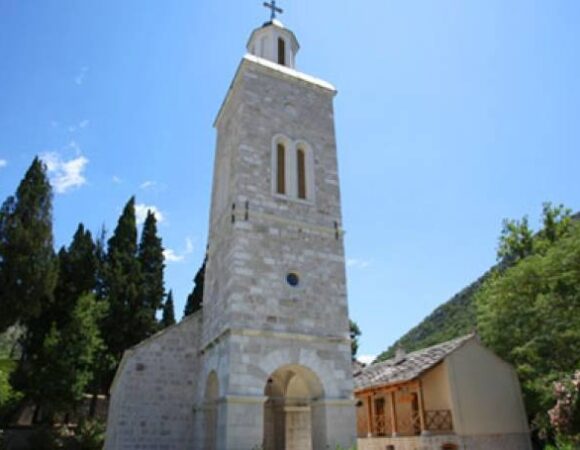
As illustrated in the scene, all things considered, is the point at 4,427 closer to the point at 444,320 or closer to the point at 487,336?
the point at 487,336

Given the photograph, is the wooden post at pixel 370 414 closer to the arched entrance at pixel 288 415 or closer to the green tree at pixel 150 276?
the arched entrance at pixel 288 415

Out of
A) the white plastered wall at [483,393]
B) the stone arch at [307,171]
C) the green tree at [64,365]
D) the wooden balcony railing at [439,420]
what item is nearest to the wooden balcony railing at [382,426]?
the wooden balcony railing at [439,420]

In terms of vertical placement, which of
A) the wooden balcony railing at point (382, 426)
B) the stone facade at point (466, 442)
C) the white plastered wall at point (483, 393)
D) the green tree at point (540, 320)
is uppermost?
the green tree at point (540, 320)

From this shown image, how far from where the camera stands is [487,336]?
19.7m

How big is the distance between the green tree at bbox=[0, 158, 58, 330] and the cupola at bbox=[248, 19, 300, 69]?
13.0m

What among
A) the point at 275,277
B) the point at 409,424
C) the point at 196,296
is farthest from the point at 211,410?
the point at 196,296

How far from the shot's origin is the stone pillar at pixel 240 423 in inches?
381

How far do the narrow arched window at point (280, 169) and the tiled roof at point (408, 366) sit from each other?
8849 mm

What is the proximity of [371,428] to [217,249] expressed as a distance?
11.2 m

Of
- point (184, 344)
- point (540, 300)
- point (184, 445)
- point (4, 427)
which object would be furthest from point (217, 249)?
point (4, 427)

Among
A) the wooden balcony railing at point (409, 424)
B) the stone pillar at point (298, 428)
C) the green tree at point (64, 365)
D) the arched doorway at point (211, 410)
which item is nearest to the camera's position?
the arched doorway at point (211, 410)

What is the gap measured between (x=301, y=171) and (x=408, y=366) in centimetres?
987

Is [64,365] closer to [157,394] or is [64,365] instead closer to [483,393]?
[157,394]

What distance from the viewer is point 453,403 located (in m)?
16.0
